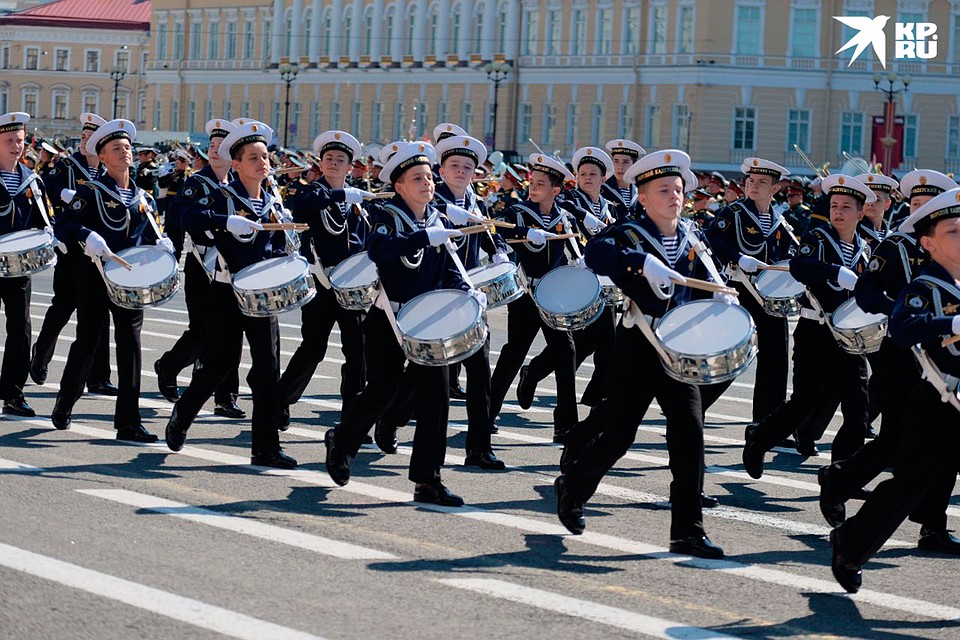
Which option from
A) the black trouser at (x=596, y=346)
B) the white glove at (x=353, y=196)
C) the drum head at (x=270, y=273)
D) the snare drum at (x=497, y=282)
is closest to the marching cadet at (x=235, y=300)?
the drum head at (x=270, y=273)

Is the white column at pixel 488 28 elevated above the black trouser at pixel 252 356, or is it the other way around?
the white column at pixel 488 28

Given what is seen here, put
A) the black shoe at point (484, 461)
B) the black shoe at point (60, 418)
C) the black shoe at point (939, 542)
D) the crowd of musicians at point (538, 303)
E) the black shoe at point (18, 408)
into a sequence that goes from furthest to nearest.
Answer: the black shoe at point (18, 408), the black shoe at point (60, 418), the black shoe at point (484, 461), the black shoe at point (939, 542), the crowd of musicians at point (538, 303)

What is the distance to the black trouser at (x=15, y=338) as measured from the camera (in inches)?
528

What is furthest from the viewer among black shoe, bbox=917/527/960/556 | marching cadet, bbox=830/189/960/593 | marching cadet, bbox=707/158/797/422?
marching cadet, bbox=707/158/797/422

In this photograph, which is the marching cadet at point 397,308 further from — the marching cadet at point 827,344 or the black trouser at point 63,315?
the black trouser at point 63,315

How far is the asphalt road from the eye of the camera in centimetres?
770

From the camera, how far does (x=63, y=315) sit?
14688 mm

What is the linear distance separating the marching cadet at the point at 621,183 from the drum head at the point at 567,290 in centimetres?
185

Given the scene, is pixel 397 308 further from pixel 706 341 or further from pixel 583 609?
pixel 583 609

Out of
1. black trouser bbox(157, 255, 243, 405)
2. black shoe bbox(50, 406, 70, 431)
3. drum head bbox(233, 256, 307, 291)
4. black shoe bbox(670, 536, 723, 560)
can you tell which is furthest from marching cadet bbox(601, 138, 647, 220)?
black shoe bbox(670, 536, 723, 560)

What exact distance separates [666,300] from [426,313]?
1467 mm

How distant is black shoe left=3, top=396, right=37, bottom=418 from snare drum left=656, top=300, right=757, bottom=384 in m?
5.68

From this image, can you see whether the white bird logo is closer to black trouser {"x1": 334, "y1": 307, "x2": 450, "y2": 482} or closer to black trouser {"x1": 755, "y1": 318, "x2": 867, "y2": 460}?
black trouser {"x1": 755, "y1": 318, "x2": 867, "y2": 460}

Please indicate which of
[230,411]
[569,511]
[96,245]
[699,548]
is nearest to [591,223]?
[230,411]
